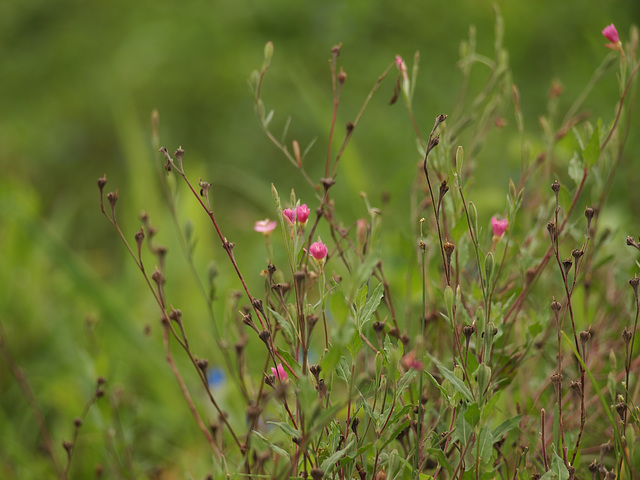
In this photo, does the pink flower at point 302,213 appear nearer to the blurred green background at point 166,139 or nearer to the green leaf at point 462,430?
the green leaf at point 462,430

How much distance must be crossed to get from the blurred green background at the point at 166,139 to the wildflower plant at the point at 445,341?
43 centimetres

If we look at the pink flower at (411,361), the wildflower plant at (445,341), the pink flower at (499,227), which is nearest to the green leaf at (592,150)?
the wildflower plant at (445,341)

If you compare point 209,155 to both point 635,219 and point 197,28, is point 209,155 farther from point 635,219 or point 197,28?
point 635,219

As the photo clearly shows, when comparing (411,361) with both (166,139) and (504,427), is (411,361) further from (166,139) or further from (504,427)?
(166,139)

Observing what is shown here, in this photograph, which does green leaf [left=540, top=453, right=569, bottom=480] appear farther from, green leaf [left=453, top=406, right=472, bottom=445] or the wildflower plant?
green leaf [left=453, top=406, right=472, bottom=445]

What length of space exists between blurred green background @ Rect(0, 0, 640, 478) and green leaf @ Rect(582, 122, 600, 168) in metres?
0.65

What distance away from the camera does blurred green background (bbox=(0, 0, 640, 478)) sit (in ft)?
7.04


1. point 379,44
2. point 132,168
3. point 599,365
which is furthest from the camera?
point 379,44

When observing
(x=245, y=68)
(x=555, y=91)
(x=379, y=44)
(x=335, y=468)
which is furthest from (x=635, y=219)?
(x=245, y=68)

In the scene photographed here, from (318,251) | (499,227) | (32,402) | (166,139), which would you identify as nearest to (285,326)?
(318,251)

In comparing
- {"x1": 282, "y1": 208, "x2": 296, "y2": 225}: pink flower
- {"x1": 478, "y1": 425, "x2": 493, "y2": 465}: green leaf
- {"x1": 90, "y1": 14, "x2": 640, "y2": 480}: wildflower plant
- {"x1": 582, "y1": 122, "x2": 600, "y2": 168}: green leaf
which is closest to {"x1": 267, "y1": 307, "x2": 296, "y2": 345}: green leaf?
{"x1": 90, "y1": 14, "x2": 640, "y2": 480}: wildflower plant

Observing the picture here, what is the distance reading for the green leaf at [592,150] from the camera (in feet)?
3.76

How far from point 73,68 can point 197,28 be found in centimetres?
81

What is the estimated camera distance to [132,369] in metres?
2.40
